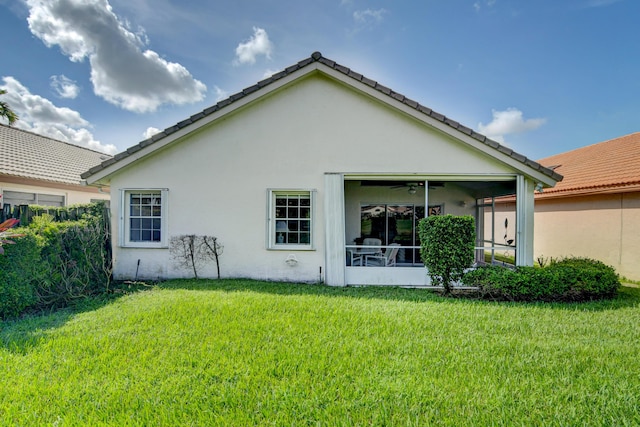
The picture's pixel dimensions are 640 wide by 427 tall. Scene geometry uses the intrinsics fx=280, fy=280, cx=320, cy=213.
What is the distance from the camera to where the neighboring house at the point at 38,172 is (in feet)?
43.4

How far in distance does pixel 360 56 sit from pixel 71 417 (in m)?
12.6

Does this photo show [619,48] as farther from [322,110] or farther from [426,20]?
[322,110]

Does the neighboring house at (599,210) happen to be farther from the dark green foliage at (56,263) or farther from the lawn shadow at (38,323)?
the dark green foliage at (56,263)

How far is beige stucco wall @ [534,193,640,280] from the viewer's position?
10.6 m

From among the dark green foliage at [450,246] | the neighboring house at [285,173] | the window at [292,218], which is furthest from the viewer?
the window at [292,218]

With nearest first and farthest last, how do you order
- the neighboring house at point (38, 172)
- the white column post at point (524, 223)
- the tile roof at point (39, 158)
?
1. the white column post at point (524, 223)
2. the neighboring house at point (38, 172)
3. the tile roof at point (39, 158)

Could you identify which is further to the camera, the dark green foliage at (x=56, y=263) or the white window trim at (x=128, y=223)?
the white window trim at (x=128, y=223)

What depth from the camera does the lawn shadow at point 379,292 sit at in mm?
7008

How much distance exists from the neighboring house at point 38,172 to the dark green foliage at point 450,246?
12.9 meters

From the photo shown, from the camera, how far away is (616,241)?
1109 cm

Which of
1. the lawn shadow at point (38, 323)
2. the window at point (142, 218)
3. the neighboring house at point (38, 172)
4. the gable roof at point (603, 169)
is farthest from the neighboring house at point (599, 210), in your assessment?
the neighboring house at point (38, 172)

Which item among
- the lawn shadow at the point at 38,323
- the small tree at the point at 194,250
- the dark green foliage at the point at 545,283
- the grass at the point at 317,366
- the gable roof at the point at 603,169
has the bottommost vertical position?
the lawn shadow at the point at 38,323

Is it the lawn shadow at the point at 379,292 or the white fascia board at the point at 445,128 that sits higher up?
the white fascia board at the point at 445,128

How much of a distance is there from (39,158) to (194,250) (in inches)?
578
